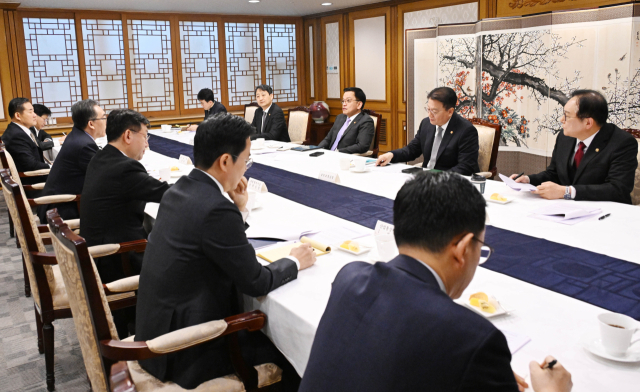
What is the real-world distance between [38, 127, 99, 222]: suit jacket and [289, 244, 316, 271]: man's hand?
197cm

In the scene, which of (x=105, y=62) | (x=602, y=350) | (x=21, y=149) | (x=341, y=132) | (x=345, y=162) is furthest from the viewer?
(x=105, y=62)

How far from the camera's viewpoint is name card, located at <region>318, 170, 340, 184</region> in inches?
122

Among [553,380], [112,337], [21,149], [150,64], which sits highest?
[150,64]

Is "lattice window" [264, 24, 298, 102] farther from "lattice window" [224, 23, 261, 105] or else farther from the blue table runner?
the blue table runner

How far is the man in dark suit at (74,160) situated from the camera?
319cm

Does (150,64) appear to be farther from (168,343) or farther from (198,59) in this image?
(168,343)

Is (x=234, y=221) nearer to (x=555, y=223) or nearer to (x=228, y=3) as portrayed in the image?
(x=555, y=223)

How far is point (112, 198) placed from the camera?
240cm

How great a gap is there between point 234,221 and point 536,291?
2.98 ft

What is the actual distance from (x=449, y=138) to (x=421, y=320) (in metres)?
3.03

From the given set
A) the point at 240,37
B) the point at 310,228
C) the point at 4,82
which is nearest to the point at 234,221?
the point at 310,228

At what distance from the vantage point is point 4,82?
6648 mm

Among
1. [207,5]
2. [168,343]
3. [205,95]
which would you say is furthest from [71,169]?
[207,5]

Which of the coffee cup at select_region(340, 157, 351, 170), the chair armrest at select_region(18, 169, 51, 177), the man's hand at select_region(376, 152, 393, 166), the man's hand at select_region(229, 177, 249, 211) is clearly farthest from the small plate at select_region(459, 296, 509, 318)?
the chair armrest at select_region(18, 169, 51, 177)
